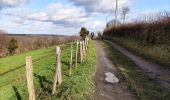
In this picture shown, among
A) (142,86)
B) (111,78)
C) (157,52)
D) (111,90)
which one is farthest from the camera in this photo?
(157,52)

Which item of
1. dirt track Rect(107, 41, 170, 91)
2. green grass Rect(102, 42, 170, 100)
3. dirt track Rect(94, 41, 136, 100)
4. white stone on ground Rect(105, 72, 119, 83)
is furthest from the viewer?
white stone on ground Rect(105, 72, 119, 83)

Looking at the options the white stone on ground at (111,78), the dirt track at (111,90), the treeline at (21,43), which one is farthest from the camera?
the treeline at (21,43)

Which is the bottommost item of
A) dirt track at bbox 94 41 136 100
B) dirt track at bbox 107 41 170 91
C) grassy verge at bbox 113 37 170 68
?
dirt track at bbox 107 41 170 91

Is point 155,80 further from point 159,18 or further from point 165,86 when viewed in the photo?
point 159,18

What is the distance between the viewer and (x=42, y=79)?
50.5ft

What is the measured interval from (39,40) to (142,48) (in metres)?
44.3

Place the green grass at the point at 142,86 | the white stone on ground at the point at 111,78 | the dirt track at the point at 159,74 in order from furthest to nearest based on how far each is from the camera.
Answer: the white stone on ground at the point at 111,78 → the dirt track at the point at 159,74 → the green grass at the point at 142,86

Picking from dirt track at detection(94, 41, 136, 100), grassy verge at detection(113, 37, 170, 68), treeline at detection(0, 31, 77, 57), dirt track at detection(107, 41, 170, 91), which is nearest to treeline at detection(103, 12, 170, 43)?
grassy verge at detection(113, 37, 170, 68)

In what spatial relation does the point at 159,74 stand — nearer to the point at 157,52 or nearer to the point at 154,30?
the point at 157,52

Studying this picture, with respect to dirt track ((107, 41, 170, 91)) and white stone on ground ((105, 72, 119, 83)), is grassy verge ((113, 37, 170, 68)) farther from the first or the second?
white stone on ground ((105, 72, 119, 83))

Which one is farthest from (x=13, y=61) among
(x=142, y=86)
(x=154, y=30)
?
(x=142, y=86)

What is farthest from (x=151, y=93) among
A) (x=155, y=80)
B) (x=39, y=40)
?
(x=39, y=40)

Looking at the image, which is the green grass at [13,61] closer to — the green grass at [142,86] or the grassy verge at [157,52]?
the grassy verge at [157,52]

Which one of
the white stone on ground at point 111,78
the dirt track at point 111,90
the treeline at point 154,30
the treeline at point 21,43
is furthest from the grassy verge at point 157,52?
the treeline at point 21,43
